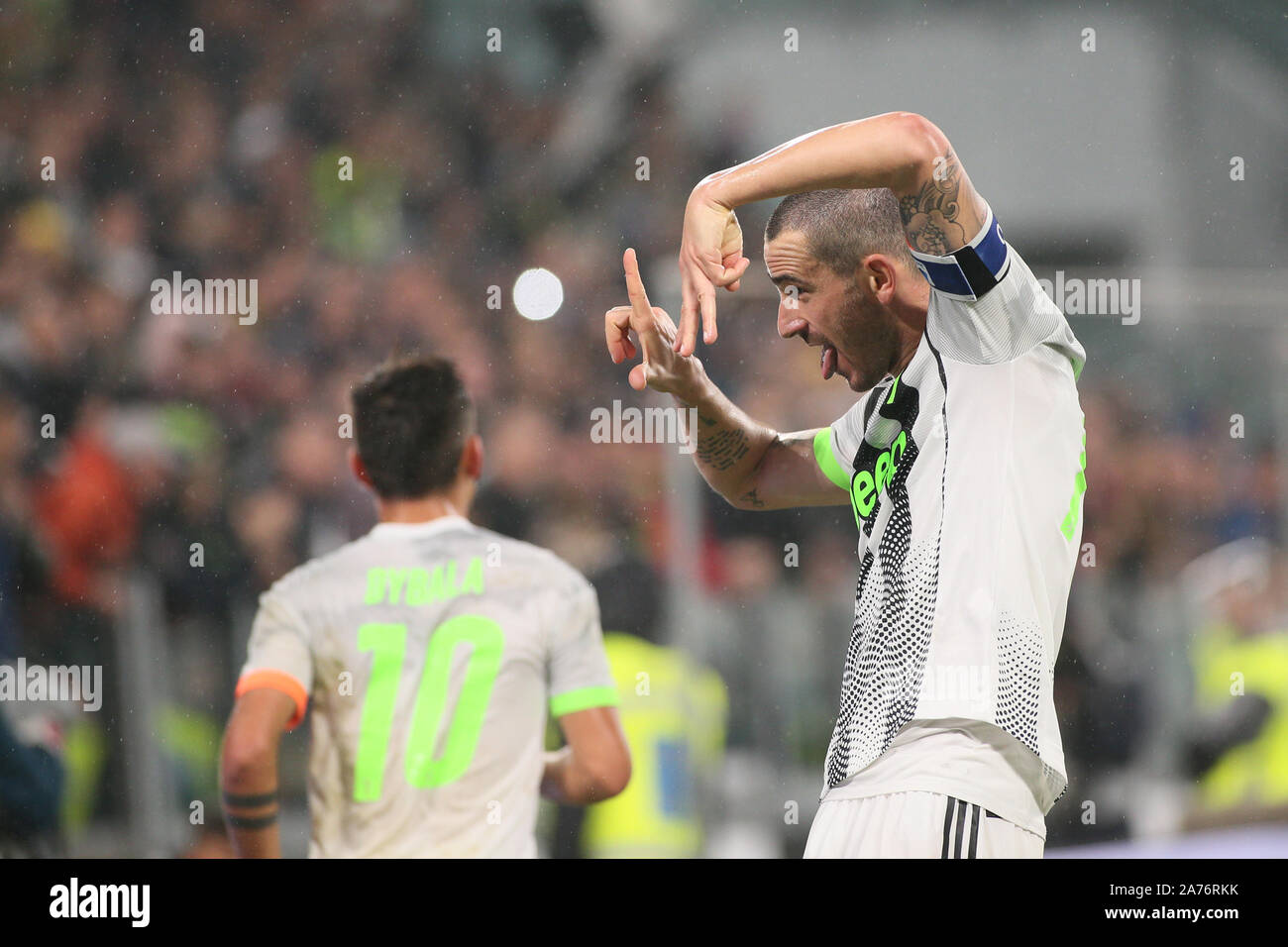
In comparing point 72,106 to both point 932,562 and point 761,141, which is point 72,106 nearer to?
point 761,141

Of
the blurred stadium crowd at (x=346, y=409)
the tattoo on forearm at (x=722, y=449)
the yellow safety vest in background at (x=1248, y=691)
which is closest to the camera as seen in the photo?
the tattoo on forearm at (x=722, y=449)

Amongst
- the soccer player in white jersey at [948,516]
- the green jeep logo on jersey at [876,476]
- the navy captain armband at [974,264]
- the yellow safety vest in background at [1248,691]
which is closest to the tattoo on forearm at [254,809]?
the soccer player in white jersey at [948,516]

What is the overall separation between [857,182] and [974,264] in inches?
8.6

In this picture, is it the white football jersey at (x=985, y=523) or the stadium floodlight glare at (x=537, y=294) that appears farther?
the stadium floodlight glare at (x=537, y=294)

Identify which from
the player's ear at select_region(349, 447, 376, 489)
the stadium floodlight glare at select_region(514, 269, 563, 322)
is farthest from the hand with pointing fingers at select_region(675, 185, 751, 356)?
the stadium floodlight glare at select_region(514, 269, 563, 322)

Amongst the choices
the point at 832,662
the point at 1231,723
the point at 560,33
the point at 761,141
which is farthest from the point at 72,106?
the point at 1231,723

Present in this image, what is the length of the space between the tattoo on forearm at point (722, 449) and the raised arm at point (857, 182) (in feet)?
2.12

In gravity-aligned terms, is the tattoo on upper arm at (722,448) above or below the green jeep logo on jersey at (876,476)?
above

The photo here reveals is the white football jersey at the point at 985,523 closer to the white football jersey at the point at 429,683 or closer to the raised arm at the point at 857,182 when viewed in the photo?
the raised arm at the point at 857,182

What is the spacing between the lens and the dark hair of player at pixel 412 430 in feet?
9.86

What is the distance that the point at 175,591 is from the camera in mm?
3598

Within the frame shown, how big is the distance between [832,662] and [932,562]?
1.69 m

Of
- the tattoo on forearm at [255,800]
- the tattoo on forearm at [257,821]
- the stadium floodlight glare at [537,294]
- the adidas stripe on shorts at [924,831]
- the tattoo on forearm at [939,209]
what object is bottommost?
the tattoo on forearm at [257,821]

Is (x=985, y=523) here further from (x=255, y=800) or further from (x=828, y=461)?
(x=255, y=800)
